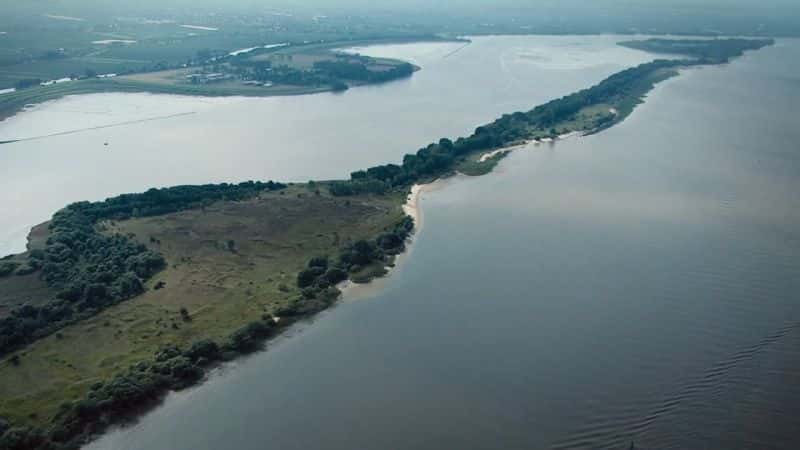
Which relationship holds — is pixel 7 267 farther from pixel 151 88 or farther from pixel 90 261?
pixel 151 88

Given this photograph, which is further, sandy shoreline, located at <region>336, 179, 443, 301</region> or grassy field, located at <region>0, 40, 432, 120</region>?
grassy field, located at <region>0, 40, 432, 120</region>

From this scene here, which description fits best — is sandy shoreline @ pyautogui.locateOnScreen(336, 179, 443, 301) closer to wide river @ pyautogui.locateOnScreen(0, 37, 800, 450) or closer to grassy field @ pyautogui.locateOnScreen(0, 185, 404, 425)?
wide river @ pyautogui.locateOnScreen(0, 37, 800, 450)

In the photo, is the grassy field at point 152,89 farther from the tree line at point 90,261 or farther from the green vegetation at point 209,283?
the tree line at point 90,261

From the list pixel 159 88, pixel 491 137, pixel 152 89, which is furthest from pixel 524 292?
pixel 152 89

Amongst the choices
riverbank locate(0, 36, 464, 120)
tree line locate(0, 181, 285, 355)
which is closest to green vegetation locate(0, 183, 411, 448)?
tree line locate(0, 181, 285, 355)

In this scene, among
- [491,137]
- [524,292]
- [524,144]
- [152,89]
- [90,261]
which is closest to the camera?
[524,292]

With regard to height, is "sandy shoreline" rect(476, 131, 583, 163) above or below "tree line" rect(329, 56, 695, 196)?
below

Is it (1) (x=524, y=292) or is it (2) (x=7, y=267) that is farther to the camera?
(2) (x=7, y=267)
